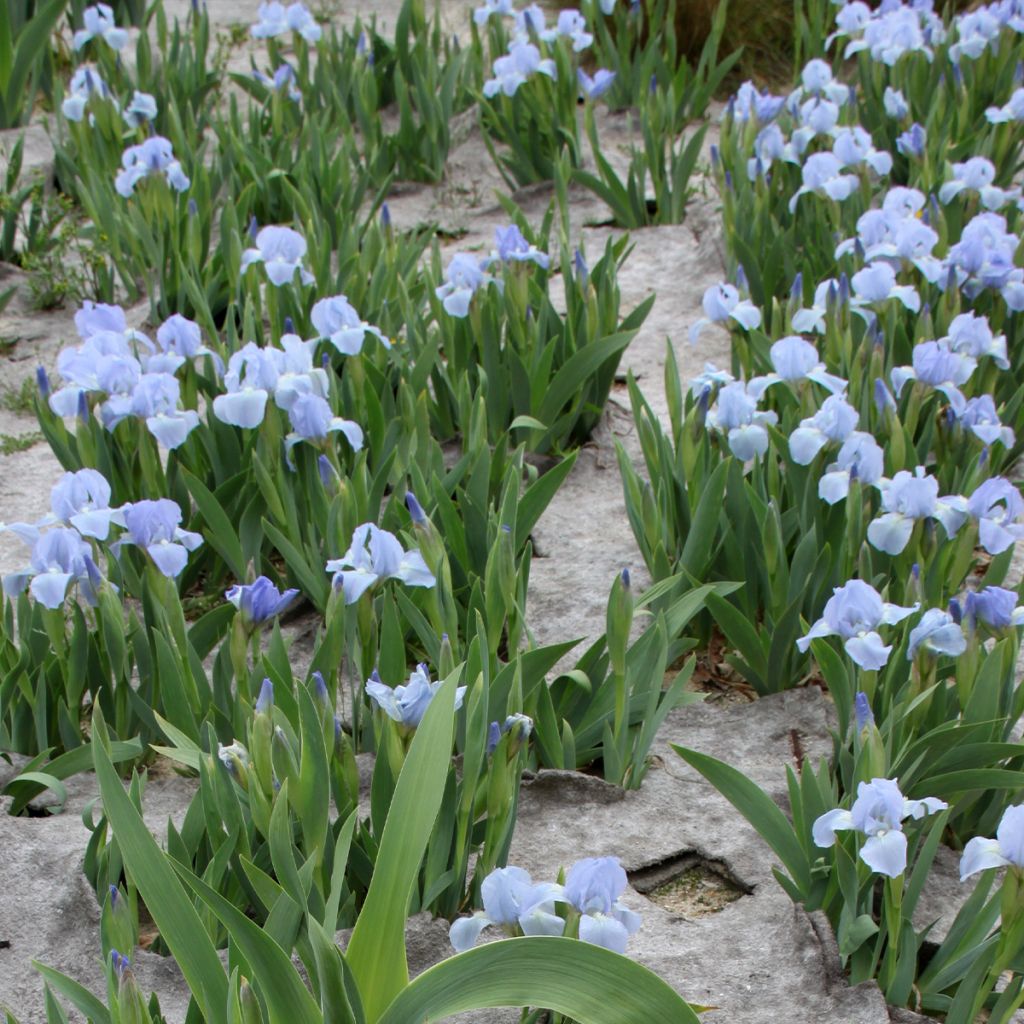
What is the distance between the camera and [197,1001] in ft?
4.53

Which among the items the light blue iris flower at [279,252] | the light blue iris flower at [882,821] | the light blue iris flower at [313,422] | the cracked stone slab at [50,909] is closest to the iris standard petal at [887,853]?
the light blue iris flower at [882,821]

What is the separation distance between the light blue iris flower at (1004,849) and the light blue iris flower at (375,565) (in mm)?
834

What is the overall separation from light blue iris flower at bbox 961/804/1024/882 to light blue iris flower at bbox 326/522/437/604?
83 centimetres

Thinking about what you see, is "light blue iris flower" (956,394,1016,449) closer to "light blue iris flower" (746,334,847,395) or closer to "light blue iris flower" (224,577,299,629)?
"light blue iris flower" (746,334,847,395)

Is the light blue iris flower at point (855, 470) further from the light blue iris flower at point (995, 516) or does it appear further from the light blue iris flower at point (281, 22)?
the light blue iris flower at point (281, 22)

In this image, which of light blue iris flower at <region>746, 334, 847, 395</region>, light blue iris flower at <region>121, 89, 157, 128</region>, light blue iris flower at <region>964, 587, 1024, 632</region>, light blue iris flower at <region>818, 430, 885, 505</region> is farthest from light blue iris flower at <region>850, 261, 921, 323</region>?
light blue iris flower at <region>121, 89, 157, 128</region>

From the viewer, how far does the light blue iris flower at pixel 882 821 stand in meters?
1.47

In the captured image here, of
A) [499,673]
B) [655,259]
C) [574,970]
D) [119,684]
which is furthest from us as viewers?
[655,259]

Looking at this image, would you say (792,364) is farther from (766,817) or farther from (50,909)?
(50,909)

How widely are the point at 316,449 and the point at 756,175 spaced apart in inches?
67.7

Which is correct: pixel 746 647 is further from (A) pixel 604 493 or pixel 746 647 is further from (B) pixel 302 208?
(B) pixel 302 208

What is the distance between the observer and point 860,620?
177cm

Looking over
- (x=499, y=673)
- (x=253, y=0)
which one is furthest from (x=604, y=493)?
(x=253, y=0)

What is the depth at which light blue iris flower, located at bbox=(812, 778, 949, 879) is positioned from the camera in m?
1.47
